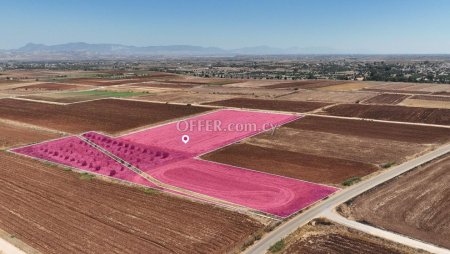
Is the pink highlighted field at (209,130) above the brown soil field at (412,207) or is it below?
above

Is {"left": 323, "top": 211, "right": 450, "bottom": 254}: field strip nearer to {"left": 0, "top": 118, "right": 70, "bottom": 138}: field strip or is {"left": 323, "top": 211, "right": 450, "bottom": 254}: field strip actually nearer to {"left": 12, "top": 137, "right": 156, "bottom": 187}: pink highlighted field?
{"left": 12, "top": 137, "right": 156, "bottom": 187}: pink highlighted field

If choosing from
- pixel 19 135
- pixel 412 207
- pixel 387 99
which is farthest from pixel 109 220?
pixel 387 99

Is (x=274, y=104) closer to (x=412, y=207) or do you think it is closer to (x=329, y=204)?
(x=329, y=204)

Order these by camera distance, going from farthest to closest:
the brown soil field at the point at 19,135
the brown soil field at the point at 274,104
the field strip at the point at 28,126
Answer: the brown soil field at the point at 274,104, the field strip at the point at 28,126, the brown soil field at the point at 19,135

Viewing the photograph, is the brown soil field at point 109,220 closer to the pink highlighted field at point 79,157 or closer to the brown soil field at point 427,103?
the pink highlighted field at point 79,157

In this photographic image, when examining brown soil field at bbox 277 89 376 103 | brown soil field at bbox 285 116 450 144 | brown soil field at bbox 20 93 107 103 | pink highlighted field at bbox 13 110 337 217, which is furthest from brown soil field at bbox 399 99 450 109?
brown soil field at bbox 20 93 107 103

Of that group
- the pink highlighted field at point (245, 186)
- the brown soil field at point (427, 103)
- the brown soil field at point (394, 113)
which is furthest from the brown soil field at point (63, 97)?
the brown soil field at point (427, 103)

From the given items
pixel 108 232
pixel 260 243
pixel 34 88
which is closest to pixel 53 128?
pixel 108 232
